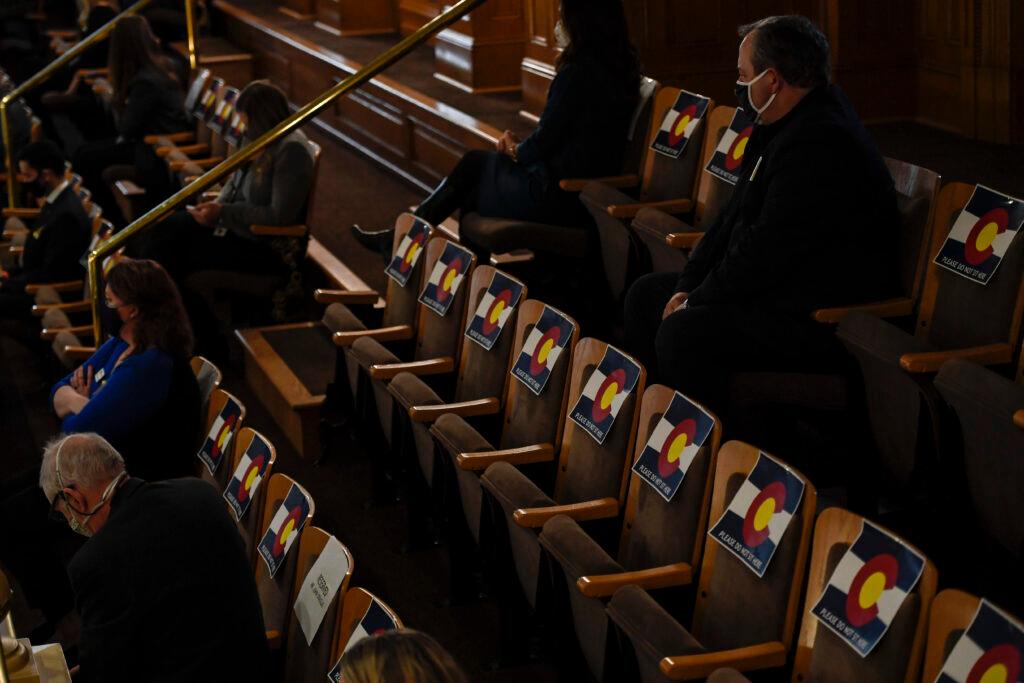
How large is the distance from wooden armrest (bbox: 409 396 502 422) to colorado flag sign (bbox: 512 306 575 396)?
77 millimetres

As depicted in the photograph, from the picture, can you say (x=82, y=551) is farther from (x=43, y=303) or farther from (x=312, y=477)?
(x=43, y=303)

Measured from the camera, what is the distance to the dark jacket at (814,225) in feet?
5.73

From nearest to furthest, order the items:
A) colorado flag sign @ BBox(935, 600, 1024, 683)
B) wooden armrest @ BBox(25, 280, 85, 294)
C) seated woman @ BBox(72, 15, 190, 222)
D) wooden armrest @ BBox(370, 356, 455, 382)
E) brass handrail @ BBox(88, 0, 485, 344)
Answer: colorado flag sign @ BBox(935, 600, 1024, 683) → wooden armrest @ BBox(370, 356, 455, 382) → brass handrail @ BBox(88, 0, 485, 344) → wooden armrest @ BBox(25, 280, 85, 294) → seated woman @ BBox(72, 15, 190, 222)

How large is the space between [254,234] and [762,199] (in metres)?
1.35

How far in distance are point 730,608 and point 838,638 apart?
182 millimetres

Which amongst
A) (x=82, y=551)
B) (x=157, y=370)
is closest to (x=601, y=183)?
(x=157, y=370)

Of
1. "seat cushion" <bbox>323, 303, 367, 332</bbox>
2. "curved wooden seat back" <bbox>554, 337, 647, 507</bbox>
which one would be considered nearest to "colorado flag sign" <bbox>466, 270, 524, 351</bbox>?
"curved wooden seat back" <bbox>554, 337, 647, 507</bbox>

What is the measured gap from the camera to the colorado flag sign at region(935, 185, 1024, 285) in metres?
1.60

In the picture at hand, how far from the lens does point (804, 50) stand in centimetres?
179

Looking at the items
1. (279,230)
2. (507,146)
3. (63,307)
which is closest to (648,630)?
(507,146)

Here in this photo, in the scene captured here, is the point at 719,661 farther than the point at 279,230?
No

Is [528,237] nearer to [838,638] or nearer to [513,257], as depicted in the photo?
[513,257]

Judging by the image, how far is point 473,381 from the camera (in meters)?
1.99

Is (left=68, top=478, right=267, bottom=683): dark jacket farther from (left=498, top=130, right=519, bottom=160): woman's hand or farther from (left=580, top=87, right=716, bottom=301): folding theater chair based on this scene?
(left=498, top=130, right=519, bottom=160): woman's hand
